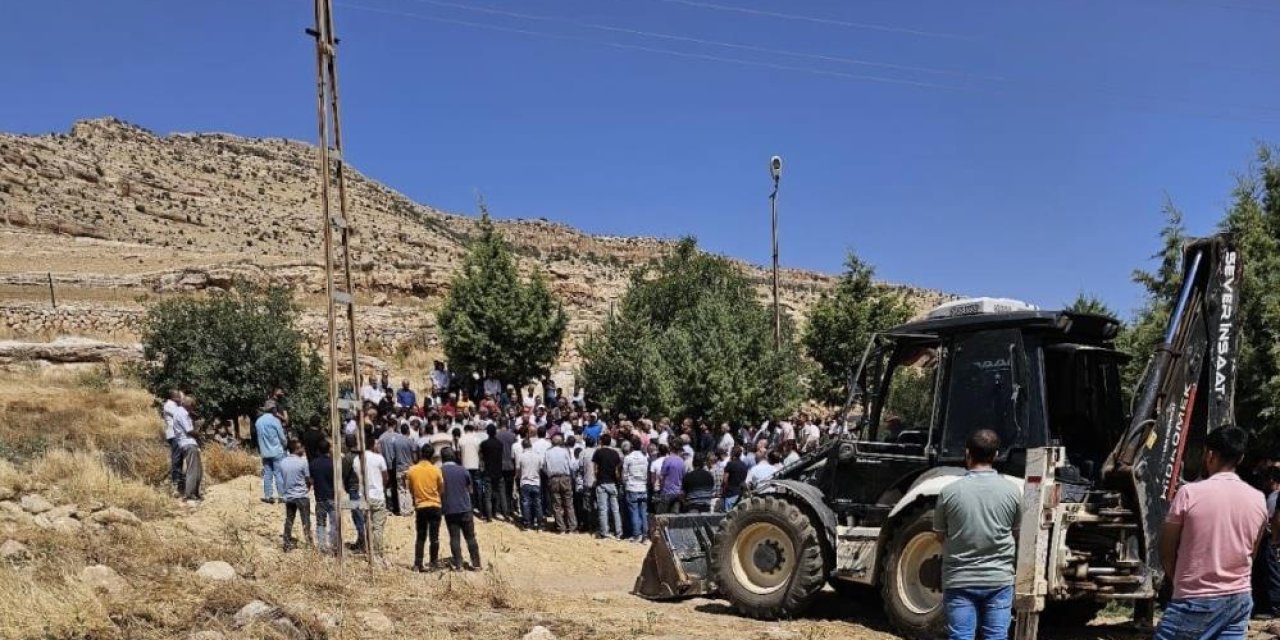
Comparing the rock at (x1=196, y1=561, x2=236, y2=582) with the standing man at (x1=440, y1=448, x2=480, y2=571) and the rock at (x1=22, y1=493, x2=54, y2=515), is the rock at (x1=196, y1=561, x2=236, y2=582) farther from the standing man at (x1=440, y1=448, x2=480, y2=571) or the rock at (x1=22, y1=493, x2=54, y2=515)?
the rock at (x1=22, y1=493, x2=54, y2=515)

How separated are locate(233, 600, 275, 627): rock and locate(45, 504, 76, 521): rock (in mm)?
6169

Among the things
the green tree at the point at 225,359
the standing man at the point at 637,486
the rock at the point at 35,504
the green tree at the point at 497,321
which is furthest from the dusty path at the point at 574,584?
the green tree at the point at 497,321

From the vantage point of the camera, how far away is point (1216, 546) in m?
5.00

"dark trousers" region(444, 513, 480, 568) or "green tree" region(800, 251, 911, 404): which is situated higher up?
"green tree" region(800, 251, 911, 404)

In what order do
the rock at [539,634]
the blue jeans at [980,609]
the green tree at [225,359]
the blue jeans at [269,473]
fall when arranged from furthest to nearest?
the green tree at [225,359], the blue jeans at [269,473], the rock at [539,634], the blue jeans at [980,609]

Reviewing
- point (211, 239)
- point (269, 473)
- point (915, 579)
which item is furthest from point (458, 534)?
point (211, 239)

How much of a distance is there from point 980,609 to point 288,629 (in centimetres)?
517

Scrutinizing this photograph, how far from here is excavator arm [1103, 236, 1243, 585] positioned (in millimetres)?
8094

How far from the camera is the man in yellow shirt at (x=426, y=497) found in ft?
40.8

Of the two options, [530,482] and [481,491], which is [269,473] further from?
[530,482]

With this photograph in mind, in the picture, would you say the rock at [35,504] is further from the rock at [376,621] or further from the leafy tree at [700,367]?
the leafy tree at [700,367]

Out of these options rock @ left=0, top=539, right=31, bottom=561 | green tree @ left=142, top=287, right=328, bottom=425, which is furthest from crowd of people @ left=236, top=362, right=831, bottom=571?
green tree @ left=142, top=287, right=328, bottom=425

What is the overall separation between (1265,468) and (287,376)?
17357 millimetres

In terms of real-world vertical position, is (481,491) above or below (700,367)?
below
